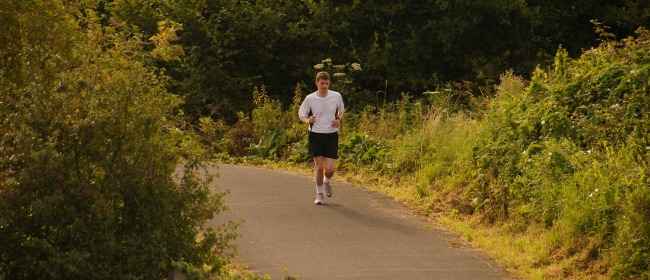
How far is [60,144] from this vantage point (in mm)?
7129

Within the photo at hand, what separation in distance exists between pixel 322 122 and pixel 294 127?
5.87m

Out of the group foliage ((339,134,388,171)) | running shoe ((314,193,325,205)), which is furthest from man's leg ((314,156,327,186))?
foliage ((339,134,388,171))

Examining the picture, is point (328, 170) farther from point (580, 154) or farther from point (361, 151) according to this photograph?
point (580, 154)

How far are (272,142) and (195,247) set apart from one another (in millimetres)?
11165

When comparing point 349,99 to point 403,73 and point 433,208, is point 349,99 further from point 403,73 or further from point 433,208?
point 433,208

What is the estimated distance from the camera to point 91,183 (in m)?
7.17

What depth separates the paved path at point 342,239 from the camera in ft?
30.7

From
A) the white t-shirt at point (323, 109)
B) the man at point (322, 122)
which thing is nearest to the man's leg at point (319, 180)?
the man at point (322, 122)

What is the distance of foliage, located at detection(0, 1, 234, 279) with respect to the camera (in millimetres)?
6891

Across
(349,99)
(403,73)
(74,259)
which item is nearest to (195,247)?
(74,259)

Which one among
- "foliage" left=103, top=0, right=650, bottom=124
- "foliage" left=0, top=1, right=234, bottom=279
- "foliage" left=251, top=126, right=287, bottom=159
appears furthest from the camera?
"foliage" left=103, top=0, right=650, bottom=124

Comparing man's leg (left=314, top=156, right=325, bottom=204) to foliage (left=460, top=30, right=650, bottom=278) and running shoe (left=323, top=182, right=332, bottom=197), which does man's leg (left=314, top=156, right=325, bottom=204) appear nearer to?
running shoe (left=323, top=182, right=332, bottom=197)

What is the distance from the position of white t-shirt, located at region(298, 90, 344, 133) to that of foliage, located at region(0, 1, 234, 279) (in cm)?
514

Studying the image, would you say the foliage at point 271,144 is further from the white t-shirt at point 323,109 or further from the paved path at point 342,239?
the white t-shirt at point 323,109
